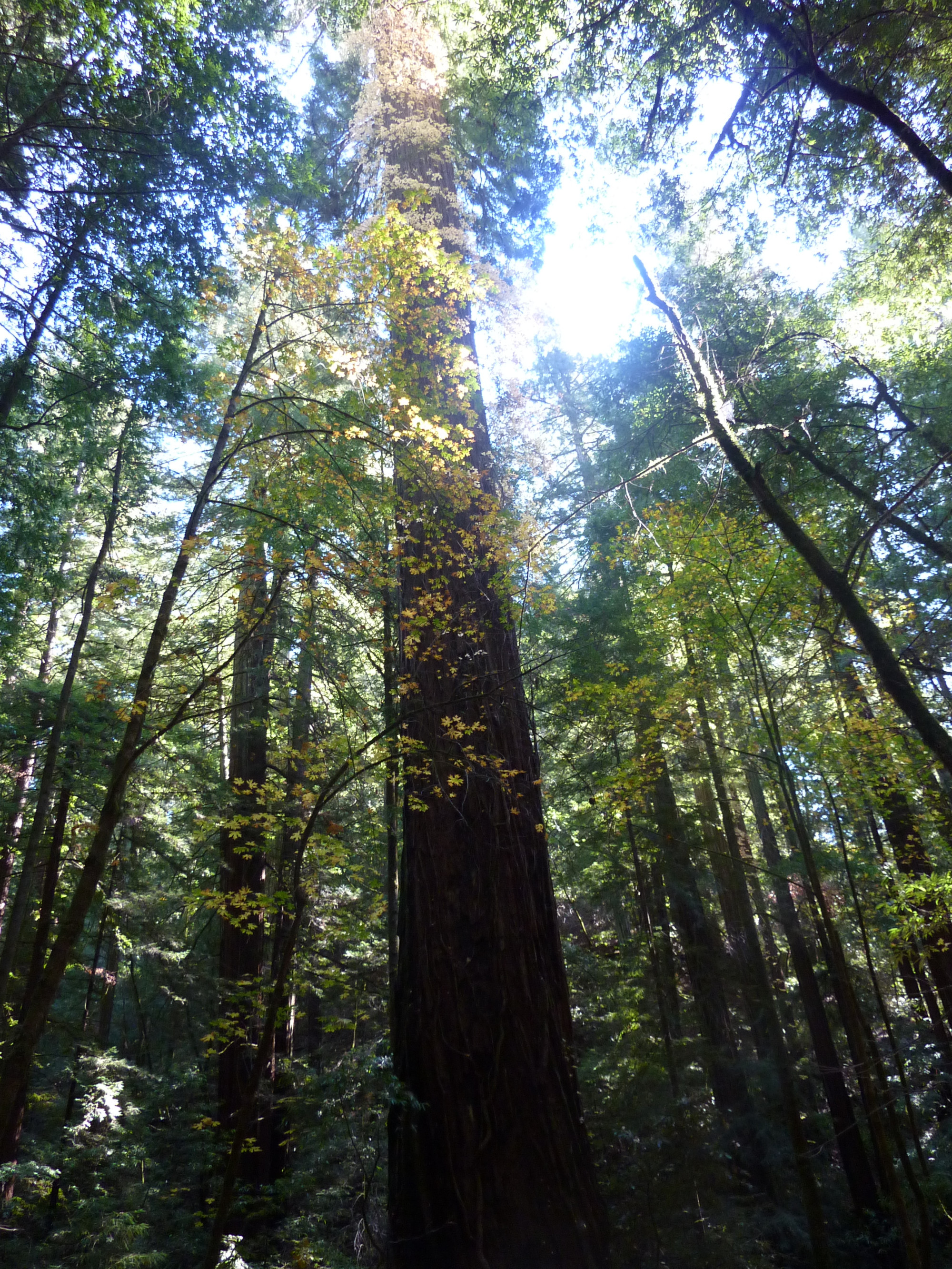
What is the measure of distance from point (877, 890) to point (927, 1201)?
12.3 feet

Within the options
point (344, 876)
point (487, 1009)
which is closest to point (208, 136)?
point (487, 1009)

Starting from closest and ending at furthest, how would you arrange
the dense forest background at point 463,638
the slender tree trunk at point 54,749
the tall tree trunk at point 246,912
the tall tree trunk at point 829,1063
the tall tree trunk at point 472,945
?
1. the tall tree trunk at point 472,945
2. the dense forest background at point 463,638
3. the slender tree trunk at point 54,749
4. the tall tree trunk at point 246,912
5. the tall tree trunk at point 829,1063

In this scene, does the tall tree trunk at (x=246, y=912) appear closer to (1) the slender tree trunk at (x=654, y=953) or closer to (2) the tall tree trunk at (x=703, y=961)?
(1) the slender tree trunk at (x=654, y=953)

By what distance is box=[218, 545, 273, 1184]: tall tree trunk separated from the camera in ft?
22.9

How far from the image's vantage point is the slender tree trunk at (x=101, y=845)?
2973 mm

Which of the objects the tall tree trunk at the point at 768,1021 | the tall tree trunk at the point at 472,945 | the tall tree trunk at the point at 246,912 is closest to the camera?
the tall tree trunk at the point at 472,945

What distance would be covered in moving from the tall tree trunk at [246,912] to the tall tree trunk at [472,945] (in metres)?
1.76

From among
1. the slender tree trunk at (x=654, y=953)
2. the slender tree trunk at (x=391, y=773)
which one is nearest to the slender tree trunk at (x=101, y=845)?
the slender tree trunk at (x=391, y=773)

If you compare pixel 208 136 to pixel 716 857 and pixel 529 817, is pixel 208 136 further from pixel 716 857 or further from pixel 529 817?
pixel 716 857

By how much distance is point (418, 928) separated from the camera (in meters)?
5.57

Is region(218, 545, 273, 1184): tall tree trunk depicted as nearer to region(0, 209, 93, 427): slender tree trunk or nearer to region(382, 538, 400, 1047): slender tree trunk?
region(382, 538, 400, 1047): slender tree trunk

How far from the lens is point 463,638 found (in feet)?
22.0

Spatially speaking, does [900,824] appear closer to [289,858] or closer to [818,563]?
[818,563]

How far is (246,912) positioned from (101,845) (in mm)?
3920
